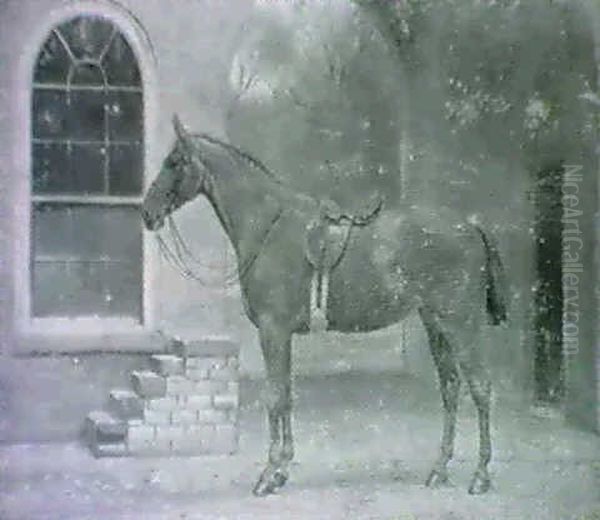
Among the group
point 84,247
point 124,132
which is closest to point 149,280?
point 84,247

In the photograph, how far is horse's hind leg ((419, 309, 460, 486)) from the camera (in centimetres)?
288

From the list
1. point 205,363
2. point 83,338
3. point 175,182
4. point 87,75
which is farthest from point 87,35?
point 205,363

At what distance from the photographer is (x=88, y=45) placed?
9.00ft

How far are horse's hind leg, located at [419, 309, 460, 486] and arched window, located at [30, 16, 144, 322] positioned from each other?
0.79 m

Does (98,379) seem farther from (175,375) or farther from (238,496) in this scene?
(238,496)

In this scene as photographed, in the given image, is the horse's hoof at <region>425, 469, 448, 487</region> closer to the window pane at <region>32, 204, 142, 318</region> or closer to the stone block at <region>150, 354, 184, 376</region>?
the stone block at <region>150, 354, 184, 376</region>

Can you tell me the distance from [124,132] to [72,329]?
53cm

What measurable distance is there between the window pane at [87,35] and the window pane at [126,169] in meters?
0.26

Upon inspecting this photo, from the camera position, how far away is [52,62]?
8.95ft

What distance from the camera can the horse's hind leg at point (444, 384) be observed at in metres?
2.88

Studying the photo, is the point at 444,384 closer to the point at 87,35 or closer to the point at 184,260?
the point at 184,260

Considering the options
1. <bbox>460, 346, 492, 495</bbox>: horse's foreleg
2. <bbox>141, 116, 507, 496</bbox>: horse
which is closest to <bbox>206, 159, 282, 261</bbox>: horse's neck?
<bbox>141, 116, 507, 496</bbox>: horse

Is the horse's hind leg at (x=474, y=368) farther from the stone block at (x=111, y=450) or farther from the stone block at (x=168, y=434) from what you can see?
the stone block at (x=111, y=450)

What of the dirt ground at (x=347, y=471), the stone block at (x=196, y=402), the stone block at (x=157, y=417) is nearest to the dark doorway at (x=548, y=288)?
the dirt ground at (x=347, y=471)
